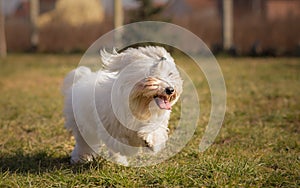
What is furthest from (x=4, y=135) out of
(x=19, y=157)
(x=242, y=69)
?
(x=242, y=69)

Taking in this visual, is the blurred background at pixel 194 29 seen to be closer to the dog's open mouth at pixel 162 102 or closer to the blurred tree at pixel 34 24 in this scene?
the blurred tree at pixel 34 24

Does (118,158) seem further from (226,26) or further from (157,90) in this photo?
(226,26)

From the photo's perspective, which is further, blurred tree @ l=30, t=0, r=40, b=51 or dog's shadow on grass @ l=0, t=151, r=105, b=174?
blurred tree @ l=30, t=0, r=40, b=51

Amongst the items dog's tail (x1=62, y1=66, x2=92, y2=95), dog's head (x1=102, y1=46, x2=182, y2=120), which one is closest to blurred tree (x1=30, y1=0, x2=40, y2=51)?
dog's tail (x1=62, y1=66, x2=92, y2=95)

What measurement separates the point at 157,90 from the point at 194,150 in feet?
4.13

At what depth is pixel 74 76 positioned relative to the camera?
4.32 meters

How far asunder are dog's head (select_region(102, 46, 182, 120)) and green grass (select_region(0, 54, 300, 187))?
1.76ft

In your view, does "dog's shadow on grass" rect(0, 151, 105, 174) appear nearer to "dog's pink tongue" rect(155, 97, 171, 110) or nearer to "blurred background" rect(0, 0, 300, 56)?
"dog's pink tongue" rect(155, 97, 171, 110)

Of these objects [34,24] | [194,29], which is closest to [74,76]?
[194,29]

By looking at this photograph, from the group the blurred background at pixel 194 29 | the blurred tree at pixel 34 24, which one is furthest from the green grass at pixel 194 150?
the blurred tree at pixel 34 24

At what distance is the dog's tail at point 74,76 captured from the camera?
14.0 ft

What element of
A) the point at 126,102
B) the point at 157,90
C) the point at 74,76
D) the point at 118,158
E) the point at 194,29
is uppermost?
the point at 157,90

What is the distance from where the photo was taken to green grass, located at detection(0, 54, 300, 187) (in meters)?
3.36

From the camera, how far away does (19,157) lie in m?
4.28
